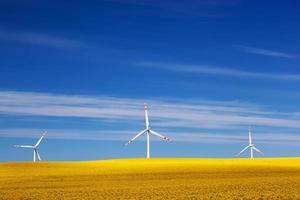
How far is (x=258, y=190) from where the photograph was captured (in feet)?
161

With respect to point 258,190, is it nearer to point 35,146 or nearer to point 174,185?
point 174,185

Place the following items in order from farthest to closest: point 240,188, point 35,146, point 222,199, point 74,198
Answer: point 35,146 → point 240,188 → point 74,198 → point 222,199

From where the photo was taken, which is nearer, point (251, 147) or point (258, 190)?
point (258, 190)

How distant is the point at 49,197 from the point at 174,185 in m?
15.8

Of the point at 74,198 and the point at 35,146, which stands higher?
the point at 35,146

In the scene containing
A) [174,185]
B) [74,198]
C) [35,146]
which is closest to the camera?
[74,198]

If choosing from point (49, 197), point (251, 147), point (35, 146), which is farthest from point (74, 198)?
point (251, 147)

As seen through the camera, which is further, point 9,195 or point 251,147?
point 251,147

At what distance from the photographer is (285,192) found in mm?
46062

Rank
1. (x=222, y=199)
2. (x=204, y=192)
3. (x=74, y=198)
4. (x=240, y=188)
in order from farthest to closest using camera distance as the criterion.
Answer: (x=240, y=188) < (x=204, y=192) < (x=74, y=198) < (x=222, y=199)

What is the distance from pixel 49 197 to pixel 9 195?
4.90 metres

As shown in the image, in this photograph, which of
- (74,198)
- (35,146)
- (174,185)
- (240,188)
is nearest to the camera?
(74,198)

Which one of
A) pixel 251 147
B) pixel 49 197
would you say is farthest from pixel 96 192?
pixel 251 147

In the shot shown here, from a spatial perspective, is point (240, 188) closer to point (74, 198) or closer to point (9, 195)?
point (74, 198)
